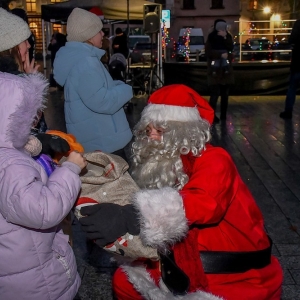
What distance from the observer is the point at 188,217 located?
2568 mm

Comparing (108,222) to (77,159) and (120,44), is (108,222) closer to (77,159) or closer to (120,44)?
(77,159)

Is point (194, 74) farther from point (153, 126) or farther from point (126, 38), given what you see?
point (153, 126)

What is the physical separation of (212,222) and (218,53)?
923 cm

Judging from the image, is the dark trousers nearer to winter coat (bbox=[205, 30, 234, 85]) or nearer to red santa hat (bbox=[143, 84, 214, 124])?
winter coat (bbox=[205, 30, 234, 85])

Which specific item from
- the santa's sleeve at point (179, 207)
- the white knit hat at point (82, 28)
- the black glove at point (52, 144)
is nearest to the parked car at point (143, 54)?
the white knit hat at point (82, 28)

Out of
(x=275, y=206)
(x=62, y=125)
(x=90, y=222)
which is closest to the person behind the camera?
(x=90, y=222)

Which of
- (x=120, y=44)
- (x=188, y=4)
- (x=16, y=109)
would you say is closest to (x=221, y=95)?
(x=120, y=44)

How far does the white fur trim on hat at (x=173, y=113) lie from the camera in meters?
2.91

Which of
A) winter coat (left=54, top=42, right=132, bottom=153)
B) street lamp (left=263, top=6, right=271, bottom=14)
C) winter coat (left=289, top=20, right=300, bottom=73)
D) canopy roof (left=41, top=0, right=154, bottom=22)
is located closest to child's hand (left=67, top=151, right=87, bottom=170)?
winter coat (left=54, top=42, right=132, bottom=153)

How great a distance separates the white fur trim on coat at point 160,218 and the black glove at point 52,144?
1.41ft

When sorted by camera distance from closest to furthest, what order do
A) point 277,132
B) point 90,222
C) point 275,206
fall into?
point 90,222
point 275,206
point 277,132

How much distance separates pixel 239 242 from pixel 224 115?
901 centimetres

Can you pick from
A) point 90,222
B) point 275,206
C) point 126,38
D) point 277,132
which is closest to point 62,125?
point 277,132

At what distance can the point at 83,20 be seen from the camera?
4594 mm
